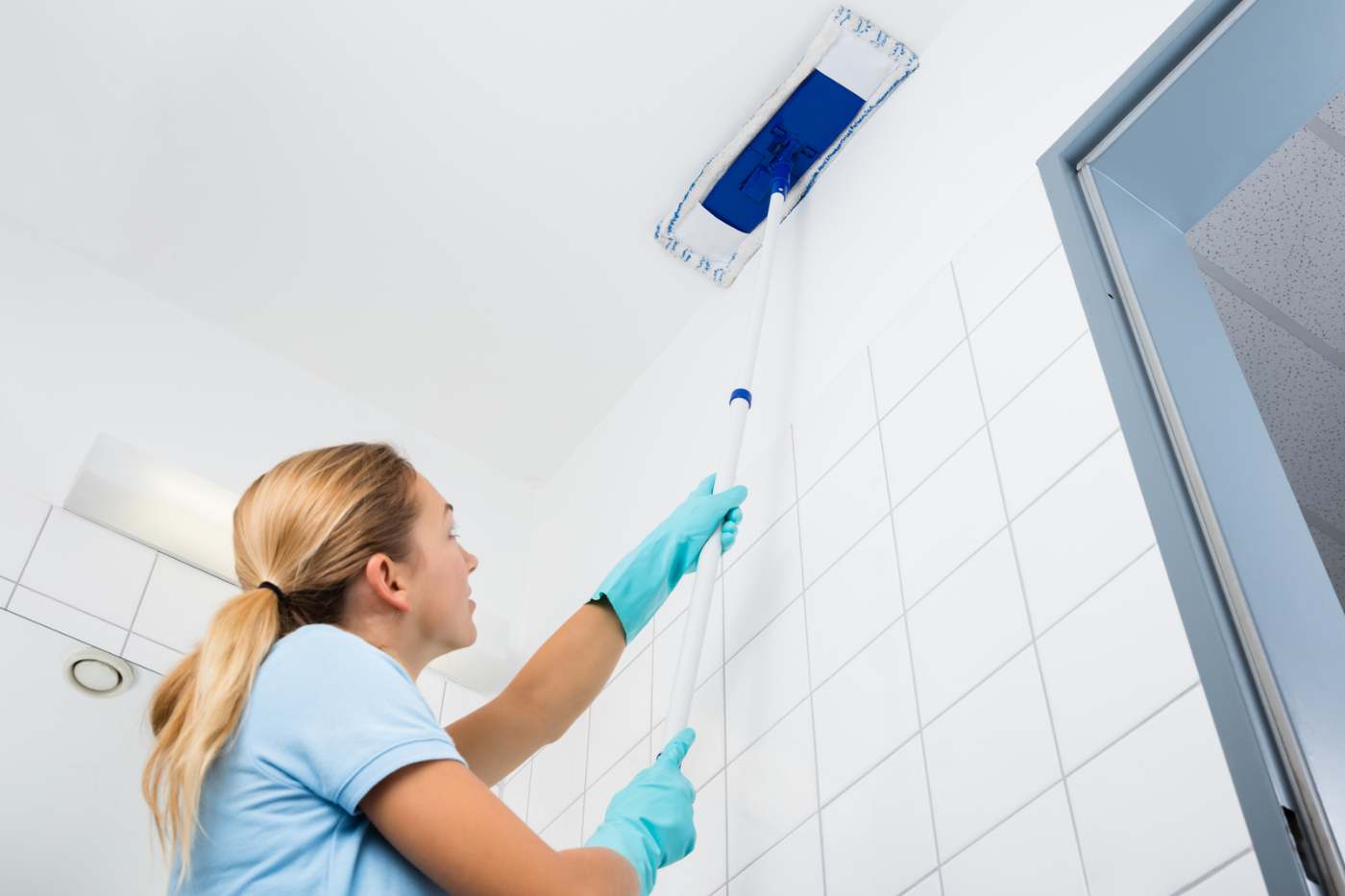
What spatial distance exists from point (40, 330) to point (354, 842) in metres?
1.52

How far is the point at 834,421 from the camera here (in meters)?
1.71

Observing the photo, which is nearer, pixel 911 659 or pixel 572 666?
pixel 911 659

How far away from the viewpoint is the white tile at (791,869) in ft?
4.50

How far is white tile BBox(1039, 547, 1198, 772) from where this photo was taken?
1.07m

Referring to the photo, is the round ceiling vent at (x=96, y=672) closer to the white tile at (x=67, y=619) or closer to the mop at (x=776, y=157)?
the white tile at (x=67, y=619)

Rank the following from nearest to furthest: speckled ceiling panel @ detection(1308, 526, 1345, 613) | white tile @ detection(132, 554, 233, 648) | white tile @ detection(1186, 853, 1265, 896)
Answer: white tile @ detection(1186, 853, 1265, 896) < white tile @ detection(132, 554, 233, 648) < speckled ceiling panel @ detection(1308, 526, 1345, 613)

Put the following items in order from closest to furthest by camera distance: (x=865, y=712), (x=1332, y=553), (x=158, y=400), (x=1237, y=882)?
(x=1237, y=882) < (x=865, y=712) < (x=158, y=400) < (x=1332, y=553)

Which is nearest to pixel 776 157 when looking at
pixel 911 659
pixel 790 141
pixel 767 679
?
pixel 790 141

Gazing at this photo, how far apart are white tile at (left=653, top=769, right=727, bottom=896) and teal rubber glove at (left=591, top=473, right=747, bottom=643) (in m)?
0.23

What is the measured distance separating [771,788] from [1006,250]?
0.72 meters

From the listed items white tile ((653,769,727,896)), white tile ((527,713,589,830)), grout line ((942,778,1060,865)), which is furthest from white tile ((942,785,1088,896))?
white tile ((527,713,589,830))

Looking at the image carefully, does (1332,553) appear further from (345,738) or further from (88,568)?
(88,568)

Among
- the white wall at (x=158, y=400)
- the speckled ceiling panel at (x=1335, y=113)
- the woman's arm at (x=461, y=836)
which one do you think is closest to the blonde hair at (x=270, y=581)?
the woman's arm at (x=461, y=836)

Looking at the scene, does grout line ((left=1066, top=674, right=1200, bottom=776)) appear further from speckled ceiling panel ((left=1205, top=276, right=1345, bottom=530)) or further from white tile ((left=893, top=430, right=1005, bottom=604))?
speckled ceiling panel ((left=1205, top=276, right=1345, bottom=530))
